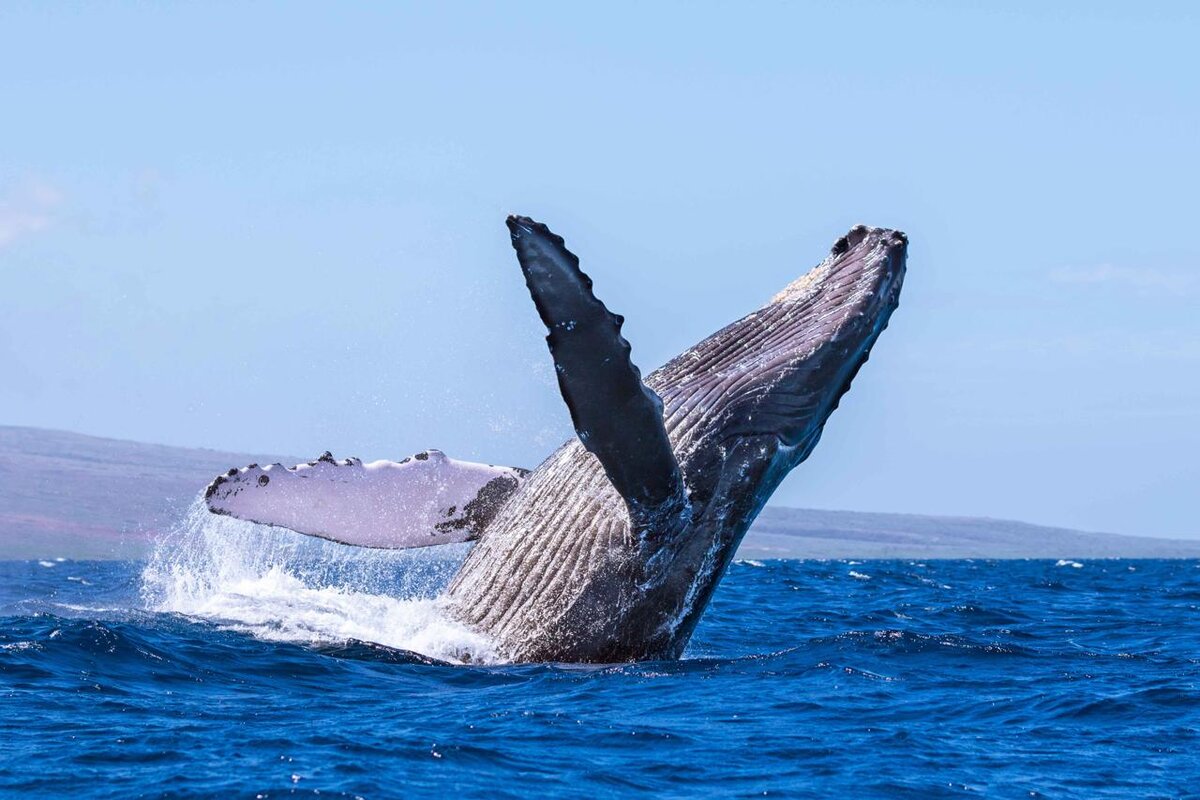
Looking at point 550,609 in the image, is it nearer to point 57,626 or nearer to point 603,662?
point 603,662

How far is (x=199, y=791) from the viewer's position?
20.3 feet

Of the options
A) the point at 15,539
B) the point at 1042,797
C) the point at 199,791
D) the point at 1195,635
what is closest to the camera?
the point at 199,791

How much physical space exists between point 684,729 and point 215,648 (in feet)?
11.4

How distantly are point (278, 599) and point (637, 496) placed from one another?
542 cm

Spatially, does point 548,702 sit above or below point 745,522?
below

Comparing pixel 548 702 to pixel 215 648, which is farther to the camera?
pixel 215 648

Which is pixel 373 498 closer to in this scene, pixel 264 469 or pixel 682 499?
pixel 264 469

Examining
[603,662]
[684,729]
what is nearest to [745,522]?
[603,662]

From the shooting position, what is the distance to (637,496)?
777cm

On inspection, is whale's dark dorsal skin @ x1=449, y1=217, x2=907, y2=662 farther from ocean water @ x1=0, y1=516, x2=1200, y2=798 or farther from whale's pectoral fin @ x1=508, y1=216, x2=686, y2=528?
whale's pectoral fin @ x1=508, y1=216, x2=686, y2=528

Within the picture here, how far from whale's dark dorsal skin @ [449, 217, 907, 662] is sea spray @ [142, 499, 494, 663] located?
0.91ft

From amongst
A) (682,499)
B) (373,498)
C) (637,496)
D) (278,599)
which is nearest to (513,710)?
(637,496)

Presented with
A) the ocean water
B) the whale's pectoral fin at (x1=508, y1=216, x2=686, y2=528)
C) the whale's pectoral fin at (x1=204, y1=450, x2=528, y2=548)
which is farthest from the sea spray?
the whale's pectoral fin at (x1=508, y1=216, x2=686, y2=528)

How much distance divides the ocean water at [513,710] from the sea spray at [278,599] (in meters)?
0.03
